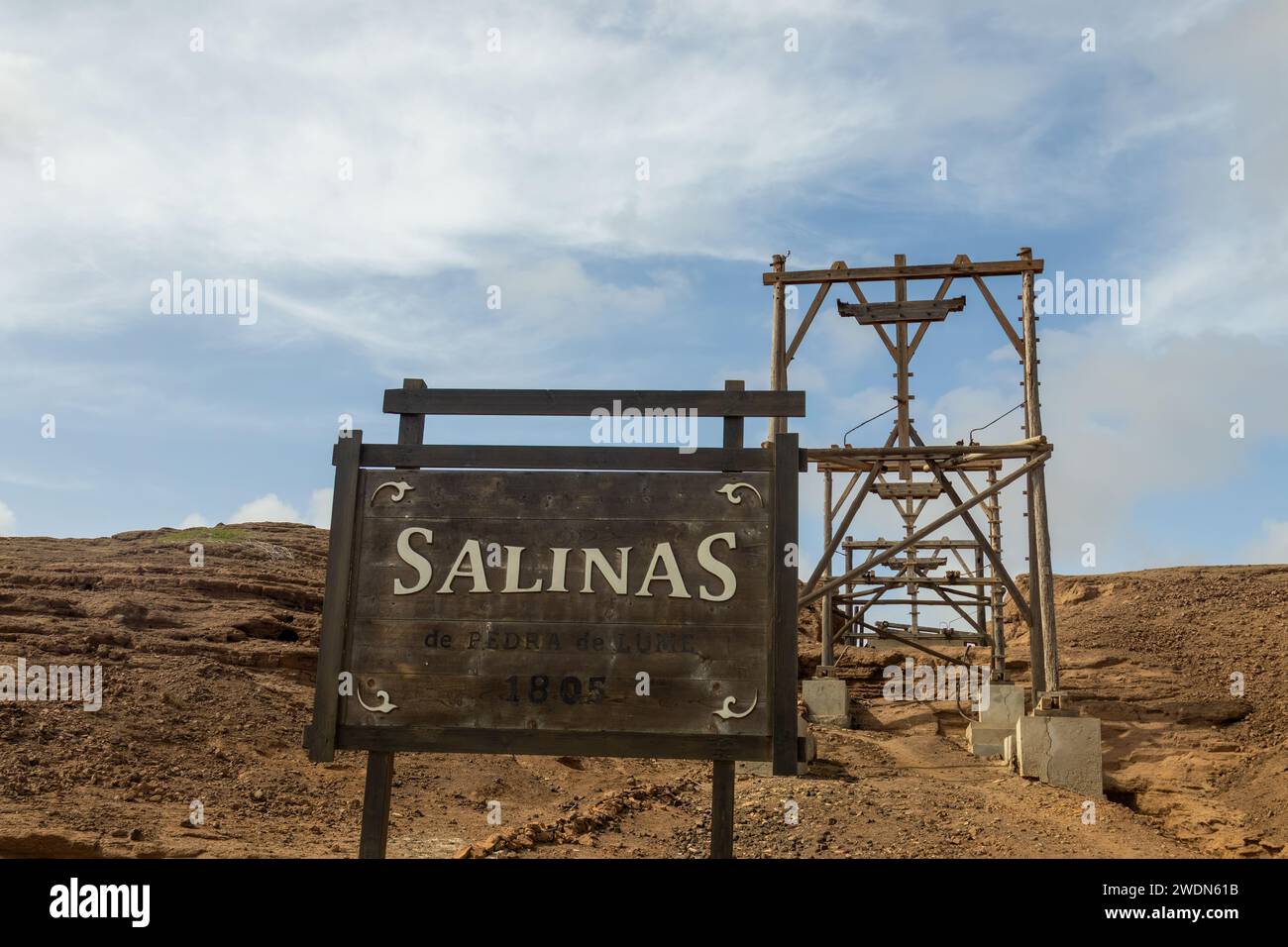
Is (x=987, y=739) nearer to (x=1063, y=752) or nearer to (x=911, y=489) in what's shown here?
(x=1063, y=752)

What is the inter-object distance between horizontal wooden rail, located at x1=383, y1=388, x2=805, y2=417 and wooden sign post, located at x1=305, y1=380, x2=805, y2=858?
0.05 ft

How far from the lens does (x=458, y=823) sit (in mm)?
13844

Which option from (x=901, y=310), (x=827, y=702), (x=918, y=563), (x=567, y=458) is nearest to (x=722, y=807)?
(x=567, y=458)

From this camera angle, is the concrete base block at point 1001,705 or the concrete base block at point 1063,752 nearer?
the concrete base block at point 1063,752

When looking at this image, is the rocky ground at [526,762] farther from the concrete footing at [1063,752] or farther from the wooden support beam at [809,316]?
the wooden support beam at [809,316]

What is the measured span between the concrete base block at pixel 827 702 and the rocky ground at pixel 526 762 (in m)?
0.62

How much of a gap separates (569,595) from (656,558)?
0.58 meters

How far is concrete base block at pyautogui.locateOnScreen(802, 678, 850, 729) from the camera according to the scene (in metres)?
19.1

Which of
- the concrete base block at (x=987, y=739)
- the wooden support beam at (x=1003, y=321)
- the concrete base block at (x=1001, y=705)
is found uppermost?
the wooden support beam at (x=1003, y=321)

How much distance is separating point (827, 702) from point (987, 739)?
2.85m

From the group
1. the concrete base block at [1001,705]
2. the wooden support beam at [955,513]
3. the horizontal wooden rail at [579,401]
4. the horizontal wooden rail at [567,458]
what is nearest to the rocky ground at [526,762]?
the concrete base block at [1001,705]

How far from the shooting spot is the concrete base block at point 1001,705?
19406 millimetres
